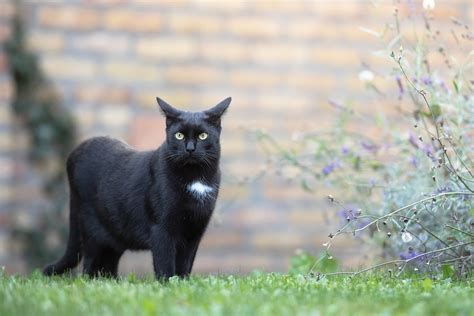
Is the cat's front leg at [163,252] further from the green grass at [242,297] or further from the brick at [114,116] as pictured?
the brick at [114,116]

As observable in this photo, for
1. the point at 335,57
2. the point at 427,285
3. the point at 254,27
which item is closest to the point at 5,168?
the point at 254,27

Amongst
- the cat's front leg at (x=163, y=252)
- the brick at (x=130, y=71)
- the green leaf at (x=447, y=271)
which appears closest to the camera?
the cat's front leg at (x=163, y=252)

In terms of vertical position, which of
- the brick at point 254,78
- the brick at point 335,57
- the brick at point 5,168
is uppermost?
the brick at point 335,57

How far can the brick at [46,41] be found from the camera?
23.8 ft

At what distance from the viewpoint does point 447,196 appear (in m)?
4.98

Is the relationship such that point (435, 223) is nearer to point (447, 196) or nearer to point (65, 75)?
point (447, 196)

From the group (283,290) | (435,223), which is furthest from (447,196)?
(283,290)

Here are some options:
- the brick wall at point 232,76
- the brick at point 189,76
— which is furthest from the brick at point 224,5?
the brick at point 189,76

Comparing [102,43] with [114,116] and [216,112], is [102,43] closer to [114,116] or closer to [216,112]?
[114,116]

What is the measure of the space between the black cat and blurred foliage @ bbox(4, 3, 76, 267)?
5.29 feet

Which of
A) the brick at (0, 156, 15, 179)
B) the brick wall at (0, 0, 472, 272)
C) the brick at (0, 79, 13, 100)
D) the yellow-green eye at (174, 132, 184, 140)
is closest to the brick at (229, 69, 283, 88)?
the brick wall at (0, 0, 472, 272)

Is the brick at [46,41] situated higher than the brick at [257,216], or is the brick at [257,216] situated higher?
the brick at [46,41]

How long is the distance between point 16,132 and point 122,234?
7.60 ft

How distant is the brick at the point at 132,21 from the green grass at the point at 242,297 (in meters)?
3.01
